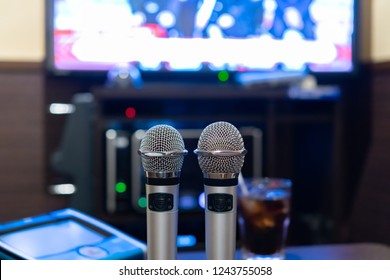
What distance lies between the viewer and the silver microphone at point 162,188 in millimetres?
688

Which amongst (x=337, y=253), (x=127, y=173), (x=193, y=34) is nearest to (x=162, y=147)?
(x=337, y=253)

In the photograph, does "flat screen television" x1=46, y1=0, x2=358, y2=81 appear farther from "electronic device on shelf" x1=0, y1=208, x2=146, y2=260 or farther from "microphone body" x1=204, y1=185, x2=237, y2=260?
"microphone body" x1=204, y1=185, x2=237, y2=260

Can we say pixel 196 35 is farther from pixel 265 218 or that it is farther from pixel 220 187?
pixel 220 187

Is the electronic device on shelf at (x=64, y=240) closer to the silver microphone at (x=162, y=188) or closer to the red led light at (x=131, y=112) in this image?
the silver microphone at (x=162, y=188)

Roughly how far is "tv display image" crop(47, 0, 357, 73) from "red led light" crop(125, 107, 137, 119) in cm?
20

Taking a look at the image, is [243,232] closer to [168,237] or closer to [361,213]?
[168,237]

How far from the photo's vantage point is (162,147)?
2.29ft

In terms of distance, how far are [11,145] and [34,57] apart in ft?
1.26

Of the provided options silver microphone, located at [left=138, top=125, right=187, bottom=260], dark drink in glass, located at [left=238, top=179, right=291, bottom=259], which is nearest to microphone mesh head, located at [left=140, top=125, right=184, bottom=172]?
silver microphone, located at [left=138, top=125, right=187, bottom=260]

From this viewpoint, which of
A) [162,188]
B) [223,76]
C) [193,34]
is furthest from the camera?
[223,76]

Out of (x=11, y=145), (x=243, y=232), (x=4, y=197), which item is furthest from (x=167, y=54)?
(x=243, y=232)

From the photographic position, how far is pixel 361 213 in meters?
2.43

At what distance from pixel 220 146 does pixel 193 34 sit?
1669 millimetres

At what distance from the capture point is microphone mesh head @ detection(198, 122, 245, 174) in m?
0.69
